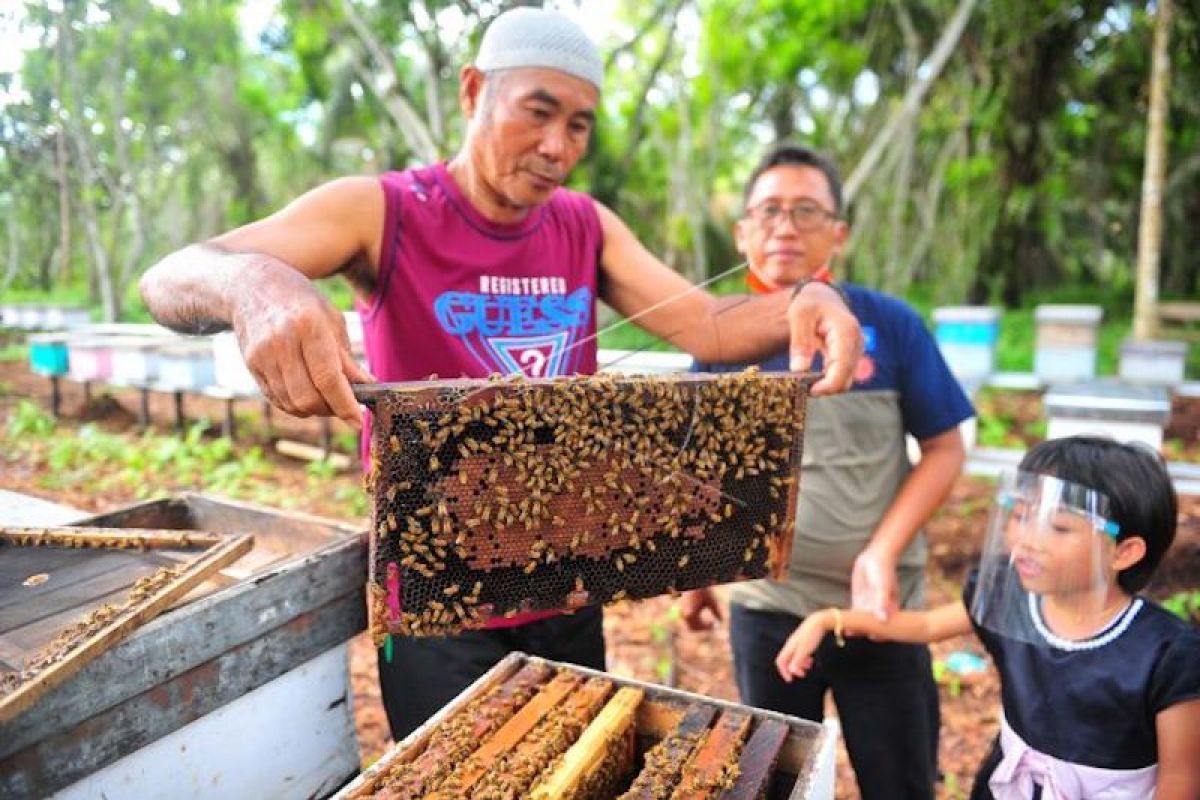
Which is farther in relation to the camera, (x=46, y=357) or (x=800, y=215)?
(x=46, y=357)

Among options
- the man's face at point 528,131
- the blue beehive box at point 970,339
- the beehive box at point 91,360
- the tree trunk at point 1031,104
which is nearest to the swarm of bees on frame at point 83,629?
the man's face at point 528,131

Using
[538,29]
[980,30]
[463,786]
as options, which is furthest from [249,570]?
[980,30]

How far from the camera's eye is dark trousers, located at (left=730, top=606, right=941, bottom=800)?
282 cm

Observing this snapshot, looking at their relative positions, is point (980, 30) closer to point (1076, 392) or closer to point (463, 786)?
point (1076, 392)

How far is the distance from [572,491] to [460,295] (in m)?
0.75

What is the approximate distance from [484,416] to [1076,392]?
642 cm

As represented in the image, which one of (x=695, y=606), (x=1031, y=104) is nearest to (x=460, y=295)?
(x=695, y=606)

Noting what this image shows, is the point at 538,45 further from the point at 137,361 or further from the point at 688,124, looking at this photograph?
the point at 688,124

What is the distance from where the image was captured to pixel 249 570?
241 centimetres

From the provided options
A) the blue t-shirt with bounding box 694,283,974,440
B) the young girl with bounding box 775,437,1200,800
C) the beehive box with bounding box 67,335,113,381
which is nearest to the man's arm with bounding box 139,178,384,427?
the blue t-shirt with bounding box 694,283,974,440

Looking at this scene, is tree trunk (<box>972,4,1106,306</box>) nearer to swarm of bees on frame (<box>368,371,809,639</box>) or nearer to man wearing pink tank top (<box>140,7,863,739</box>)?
man wearing pink tank top (<box>140,7,863,739</box>)

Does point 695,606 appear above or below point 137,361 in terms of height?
below

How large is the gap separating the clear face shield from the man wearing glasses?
0.41 metres

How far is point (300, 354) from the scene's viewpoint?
1464 mm
